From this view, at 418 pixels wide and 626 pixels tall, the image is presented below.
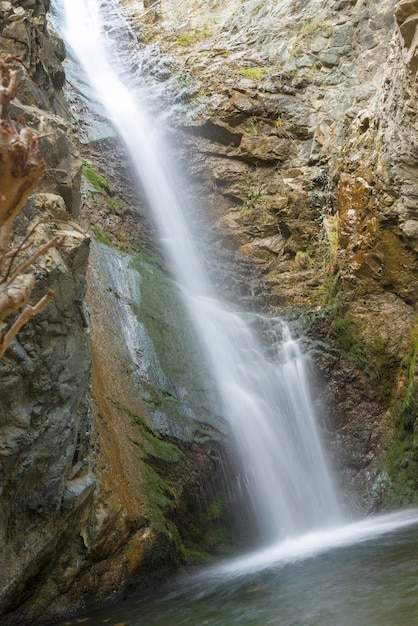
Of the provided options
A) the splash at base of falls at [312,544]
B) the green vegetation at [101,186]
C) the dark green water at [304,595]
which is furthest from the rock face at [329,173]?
the dark green water at [304,595]

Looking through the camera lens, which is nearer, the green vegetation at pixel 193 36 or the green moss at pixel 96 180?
the green moss at pixel 96 180

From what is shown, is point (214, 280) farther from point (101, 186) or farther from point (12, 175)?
point (12, 175)

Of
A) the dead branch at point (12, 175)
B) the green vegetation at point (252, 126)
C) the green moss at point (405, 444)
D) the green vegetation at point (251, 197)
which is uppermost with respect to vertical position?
the green vegetation at point (252, 126)

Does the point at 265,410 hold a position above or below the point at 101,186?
below

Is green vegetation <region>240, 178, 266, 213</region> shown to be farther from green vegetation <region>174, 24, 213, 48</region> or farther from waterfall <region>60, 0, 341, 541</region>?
green vegetation <region>174, 24, 213, 48</region>

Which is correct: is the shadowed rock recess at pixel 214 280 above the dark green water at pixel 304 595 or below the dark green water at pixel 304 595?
above

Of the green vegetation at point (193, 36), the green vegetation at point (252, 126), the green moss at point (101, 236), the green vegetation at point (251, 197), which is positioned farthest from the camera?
the green vegetation at point (193, 36)

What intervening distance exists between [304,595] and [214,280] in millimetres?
8838

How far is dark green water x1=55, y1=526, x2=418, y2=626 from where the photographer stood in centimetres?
499

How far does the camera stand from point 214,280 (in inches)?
541

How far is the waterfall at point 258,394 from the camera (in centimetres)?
927

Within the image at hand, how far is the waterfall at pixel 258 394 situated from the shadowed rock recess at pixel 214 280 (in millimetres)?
402

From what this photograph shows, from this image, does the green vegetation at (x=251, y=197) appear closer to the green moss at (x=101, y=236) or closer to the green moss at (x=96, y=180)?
the green moss at (x=96, y=180)

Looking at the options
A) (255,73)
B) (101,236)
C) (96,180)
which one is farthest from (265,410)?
(255,73)
